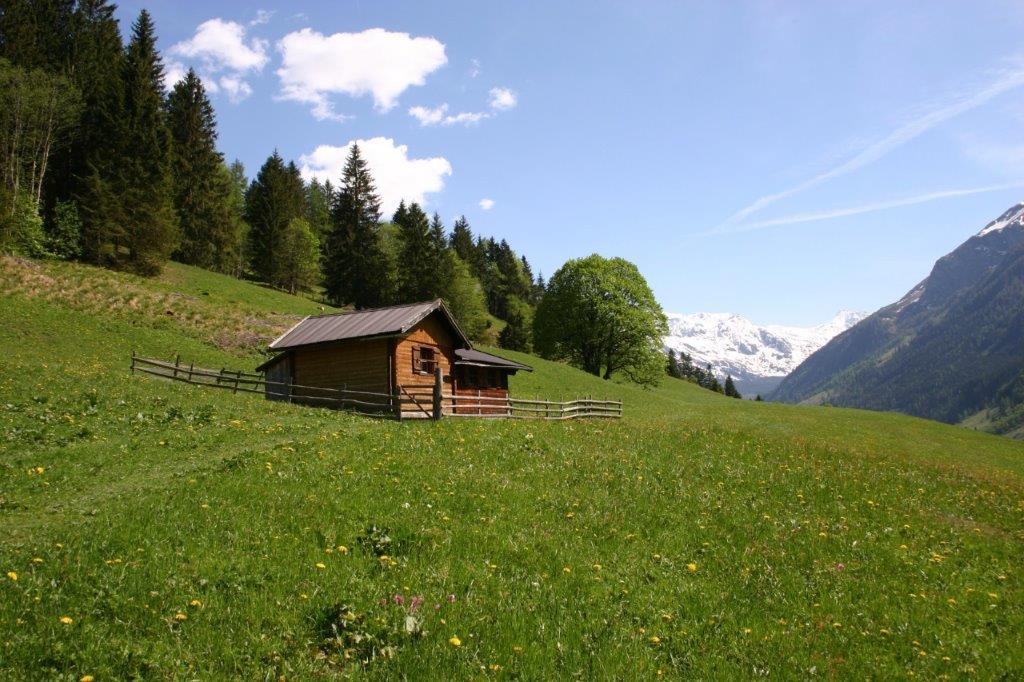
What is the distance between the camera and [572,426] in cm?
2566

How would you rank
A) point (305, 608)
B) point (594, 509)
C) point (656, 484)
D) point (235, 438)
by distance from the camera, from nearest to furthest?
1. point (305, 608)
2. point (594, 509)
3. point (656, 484)
4. point (235, 438)

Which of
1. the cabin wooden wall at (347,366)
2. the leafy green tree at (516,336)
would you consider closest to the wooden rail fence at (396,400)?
the cabin wooden wall at (347,366)

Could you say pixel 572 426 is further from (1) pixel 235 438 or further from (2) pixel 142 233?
(2) pixel 142 233

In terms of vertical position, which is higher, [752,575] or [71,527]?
[71,527]

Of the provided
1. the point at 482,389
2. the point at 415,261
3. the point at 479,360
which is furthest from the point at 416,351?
the point at 415,261

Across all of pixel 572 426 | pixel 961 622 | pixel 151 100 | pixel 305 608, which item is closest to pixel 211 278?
pixel 151 100

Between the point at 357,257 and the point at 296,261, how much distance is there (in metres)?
8.22

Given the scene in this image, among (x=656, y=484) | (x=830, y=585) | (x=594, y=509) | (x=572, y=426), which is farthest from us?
(x=572, y=426)

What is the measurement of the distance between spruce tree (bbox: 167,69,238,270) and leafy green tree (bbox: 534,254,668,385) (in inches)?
1590

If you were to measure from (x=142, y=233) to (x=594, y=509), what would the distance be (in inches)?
2095

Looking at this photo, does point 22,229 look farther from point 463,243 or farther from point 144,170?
point 463,243

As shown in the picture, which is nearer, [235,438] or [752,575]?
[752,575]

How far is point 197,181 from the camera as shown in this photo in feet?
221

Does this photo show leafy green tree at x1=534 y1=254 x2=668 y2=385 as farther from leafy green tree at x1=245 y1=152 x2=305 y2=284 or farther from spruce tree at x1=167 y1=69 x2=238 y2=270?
spruce tree at x1=167 y1=69 x2=238 y2=270
